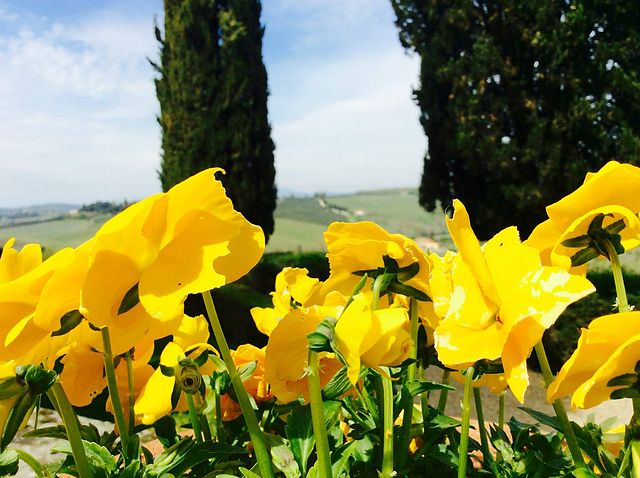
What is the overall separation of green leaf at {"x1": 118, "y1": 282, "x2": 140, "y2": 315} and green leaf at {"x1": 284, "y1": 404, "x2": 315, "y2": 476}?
0.22 meters

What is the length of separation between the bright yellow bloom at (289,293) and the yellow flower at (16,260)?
25cm

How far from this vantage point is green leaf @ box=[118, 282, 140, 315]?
437 millimetres

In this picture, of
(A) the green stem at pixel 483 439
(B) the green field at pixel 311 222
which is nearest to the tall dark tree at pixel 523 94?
(B) the green field at pixel 311 222

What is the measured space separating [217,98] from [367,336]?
6.18 metres

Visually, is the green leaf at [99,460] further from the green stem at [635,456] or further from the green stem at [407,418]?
the green stem at [635,456]

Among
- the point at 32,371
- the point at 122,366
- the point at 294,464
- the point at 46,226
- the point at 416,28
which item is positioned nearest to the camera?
the point at 32,371

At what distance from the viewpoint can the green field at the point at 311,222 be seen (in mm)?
7039

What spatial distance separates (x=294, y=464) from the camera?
527mm

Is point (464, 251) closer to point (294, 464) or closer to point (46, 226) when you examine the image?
point (294, 464)

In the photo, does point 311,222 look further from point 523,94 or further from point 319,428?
point 319,428

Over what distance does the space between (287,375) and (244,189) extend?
579cm

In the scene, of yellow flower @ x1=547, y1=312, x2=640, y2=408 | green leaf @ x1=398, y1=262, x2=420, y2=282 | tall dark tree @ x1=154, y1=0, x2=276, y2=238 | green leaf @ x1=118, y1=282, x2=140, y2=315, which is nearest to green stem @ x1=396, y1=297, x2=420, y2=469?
green leaf @ x1=398, y1=262, x2=420, y2=282

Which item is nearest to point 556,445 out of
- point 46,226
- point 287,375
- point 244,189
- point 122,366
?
point 287,375

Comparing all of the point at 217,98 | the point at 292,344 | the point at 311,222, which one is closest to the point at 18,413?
the point at 292,344
